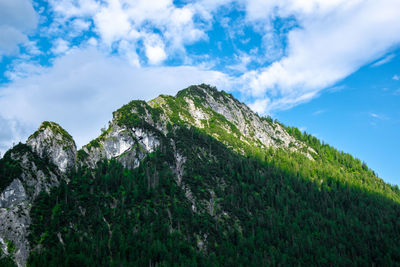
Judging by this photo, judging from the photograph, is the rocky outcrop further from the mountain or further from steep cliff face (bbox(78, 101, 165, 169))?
steep cliff face (bbox(78, 101, 165, 169))

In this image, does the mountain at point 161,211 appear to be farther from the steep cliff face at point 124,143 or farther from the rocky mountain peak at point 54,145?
the steep cliff face at point 124,143

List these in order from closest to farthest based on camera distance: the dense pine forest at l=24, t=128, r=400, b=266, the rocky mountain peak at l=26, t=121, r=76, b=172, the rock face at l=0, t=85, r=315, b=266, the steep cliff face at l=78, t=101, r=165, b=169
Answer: the rock face at l=0, t=85, r=315, b=266, the dense pine forest at l=24, t=128, r=400, b=266, the rocky mountain peak at l=26, t=121, r=76, b=172, the steep cliff face at l=78, t=101, r=165, b=169

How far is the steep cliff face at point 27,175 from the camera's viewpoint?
105 m

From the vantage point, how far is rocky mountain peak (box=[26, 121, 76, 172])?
488 ft

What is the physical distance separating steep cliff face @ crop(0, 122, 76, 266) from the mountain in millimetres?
454

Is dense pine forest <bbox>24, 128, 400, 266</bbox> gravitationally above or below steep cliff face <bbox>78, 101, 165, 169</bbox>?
below

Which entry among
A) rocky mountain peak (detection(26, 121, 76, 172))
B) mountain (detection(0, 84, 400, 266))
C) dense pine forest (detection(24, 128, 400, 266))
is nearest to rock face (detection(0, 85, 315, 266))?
rocky mountain peak (detection(26, 121, 76, 172))

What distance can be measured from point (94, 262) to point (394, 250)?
14484 centimetres

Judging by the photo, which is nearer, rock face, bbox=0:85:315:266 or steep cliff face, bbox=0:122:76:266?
steep cliff face, bbox=0:122:76:266

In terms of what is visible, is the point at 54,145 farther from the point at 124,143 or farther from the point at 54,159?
the point at 124,143

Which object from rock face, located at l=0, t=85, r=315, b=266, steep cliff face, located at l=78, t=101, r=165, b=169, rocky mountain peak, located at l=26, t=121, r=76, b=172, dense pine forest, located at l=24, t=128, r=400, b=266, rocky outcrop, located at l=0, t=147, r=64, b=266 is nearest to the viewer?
rocky outcrop, located at l=0, t=147, r=64, b=266

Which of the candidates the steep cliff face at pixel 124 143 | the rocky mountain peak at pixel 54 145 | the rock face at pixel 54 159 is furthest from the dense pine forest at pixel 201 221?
the rocky mountain peak at pixel 54 145

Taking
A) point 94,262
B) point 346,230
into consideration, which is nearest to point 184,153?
point 94,262

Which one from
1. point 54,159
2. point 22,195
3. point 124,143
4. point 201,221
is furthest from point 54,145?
point 201,221
